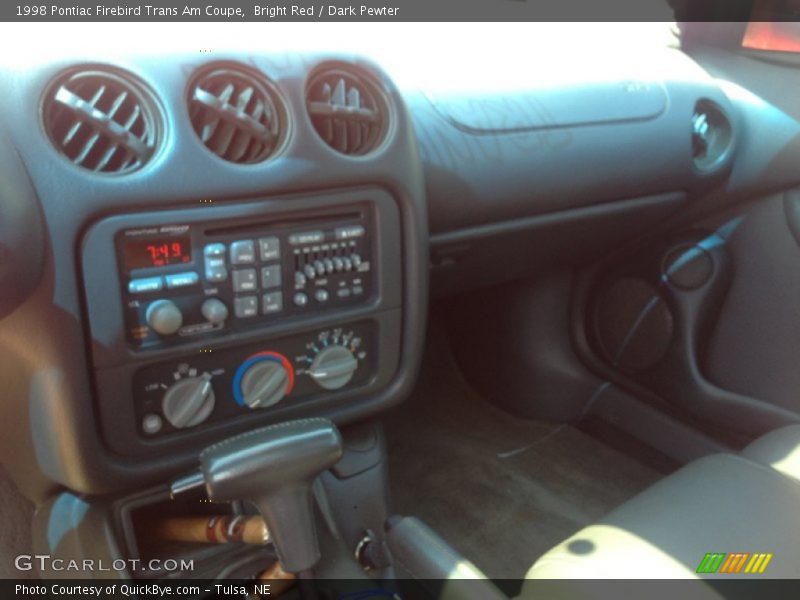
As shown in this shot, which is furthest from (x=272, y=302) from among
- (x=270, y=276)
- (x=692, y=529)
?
(x=692, y=529)

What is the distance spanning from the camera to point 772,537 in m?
0.86

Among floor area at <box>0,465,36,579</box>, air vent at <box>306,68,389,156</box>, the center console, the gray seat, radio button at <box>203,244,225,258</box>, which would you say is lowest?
floor area at <box>0,465,36,579</box>

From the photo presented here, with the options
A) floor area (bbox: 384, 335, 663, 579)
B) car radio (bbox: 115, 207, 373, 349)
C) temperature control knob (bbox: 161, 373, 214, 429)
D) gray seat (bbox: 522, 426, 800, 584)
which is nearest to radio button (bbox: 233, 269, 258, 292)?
car radio (bbox: 115, 207, 373, 349)

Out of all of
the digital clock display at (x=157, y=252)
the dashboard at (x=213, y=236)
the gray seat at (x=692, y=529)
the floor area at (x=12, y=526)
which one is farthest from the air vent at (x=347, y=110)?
the floor area at (x=12, y=526)

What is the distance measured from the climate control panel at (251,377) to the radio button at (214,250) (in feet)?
0.35

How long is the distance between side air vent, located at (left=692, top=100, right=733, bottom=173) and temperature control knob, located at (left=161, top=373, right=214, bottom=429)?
1000 millimetres

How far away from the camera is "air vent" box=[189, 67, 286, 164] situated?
84 centimetres

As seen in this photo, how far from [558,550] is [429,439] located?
90 cm

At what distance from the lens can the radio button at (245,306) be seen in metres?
0.87

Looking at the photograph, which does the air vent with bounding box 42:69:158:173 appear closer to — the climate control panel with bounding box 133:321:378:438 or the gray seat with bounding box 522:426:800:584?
the climate control panel with bounding box 133:321:378:438

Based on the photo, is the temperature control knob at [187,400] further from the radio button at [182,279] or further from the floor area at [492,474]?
the floor area at [492,474]

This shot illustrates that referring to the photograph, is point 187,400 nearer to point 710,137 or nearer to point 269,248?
point 269,248

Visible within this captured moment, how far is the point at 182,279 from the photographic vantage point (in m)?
0.83

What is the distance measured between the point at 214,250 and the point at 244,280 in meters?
0.05
